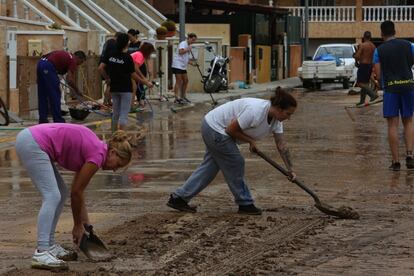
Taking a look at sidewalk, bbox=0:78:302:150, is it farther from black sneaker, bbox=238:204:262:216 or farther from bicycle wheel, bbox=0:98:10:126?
black sneaker, bbox=238:204:262:216

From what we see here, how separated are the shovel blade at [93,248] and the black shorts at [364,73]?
60.4 feet

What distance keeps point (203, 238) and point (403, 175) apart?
4.74 metres

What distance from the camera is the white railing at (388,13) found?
5669cm

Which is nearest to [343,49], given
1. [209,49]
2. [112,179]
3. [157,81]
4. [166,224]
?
[209,49]

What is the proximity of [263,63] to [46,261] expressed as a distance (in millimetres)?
36575

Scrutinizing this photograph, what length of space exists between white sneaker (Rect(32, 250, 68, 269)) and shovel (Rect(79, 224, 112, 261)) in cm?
28

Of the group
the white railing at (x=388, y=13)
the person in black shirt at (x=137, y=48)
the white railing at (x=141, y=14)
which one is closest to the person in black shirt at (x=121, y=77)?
the person in black shirt at (x=137, y=48)

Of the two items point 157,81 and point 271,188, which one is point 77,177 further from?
point 157,81

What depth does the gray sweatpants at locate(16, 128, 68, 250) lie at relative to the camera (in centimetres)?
709

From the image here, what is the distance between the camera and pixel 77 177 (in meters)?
7.11

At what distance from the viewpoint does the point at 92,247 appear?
744 centimetres

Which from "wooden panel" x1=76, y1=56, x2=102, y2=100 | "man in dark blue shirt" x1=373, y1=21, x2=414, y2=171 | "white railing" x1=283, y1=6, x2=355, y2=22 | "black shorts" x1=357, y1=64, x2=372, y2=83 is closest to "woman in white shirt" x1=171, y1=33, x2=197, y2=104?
"wooden panel" x1=76, y1=56, x2=102, y2=100

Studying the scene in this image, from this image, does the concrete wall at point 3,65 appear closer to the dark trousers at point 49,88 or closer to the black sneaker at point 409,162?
the dark trousers at point 49,88

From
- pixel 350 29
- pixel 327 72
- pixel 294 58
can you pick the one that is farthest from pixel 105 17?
pixel 350 29
